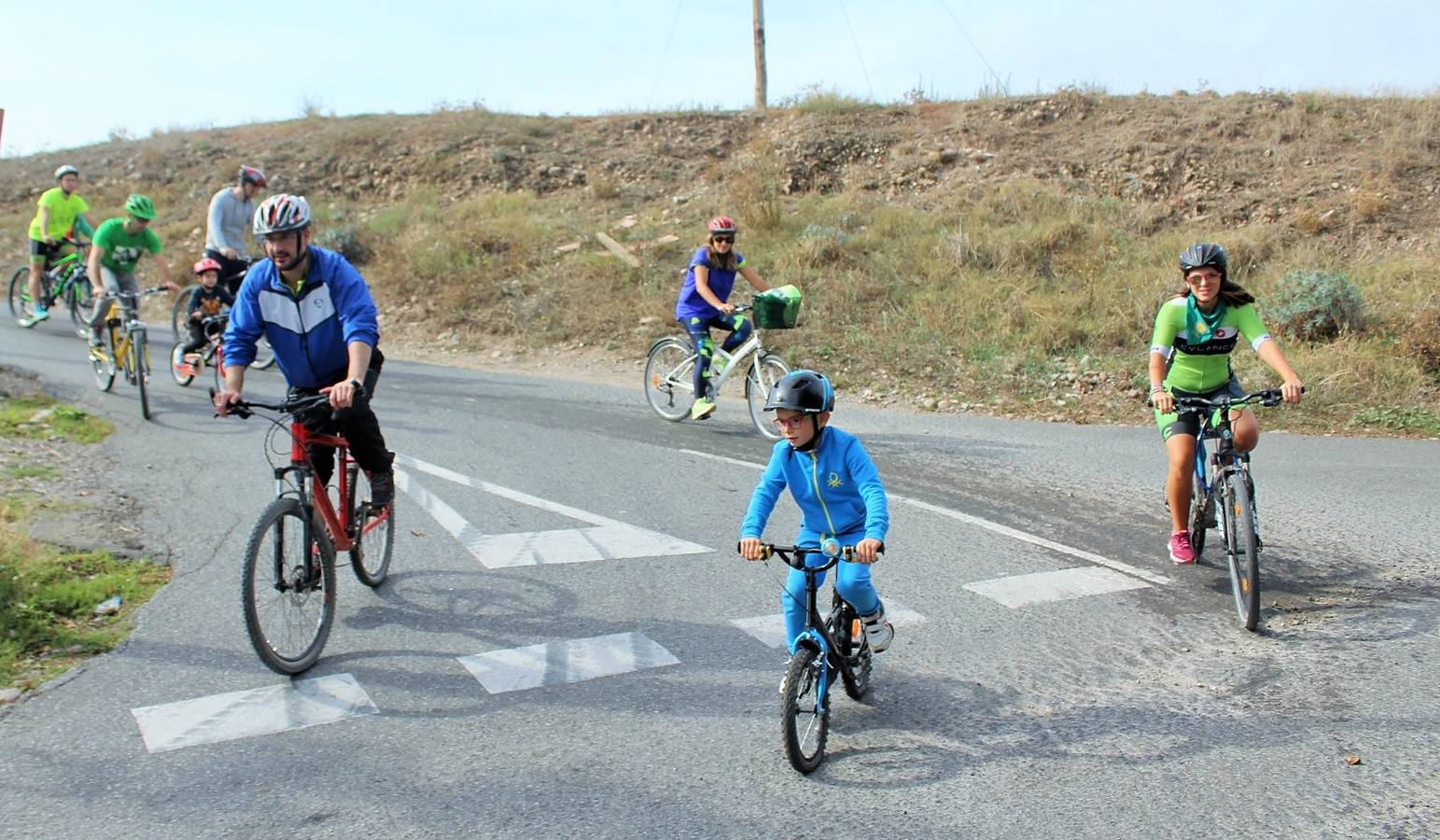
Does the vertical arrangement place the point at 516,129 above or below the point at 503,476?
above

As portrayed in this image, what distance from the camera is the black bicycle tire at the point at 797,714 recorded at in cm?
394

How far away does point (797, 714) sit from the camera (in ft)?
13.2

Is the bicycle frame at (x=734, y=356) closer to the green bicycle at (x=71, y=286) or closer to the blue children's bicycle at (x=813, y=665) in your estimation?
the blue children's bicycle at (x=813, y=665)

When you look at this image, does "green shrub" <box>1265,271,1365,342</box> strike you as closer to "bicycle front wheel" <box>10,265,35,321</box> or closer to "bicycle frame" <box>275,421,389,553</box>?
"bicycle frame" <box>275,421,389,553</box>

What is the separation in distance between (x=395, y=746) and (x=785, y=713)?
4.95 feet

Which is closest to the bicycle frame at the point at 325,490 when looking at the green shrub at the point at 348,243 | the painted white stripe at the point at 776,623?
the painted white stripe at the point at 776,623

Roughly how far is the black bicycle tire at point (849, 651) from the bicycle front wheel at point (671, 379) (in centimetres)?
650

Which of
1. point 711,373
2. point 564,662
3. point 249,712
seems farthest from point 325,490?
point 711,373

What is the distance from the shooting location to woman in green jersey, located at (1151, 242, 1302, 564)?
20.0ft

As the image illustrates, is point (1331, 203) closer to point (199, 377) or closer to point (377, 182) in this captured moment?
point (199, 377)

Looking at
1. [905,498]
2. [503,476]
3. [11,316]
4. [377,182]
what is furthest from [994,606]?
[377,182]

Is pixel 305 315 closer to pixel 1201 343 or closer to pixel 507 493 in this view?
pixel 507 493

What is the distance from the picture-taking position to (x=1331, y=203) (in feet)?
57.9

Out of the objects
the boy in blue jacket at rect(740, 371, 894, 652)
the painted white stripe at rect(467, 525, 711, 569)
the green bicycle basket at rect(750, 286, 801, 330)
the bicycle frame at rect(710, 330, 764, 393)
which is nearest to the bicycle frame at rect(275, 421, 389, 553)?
the painted white stripe at rect(467, 525, 711, 569)
